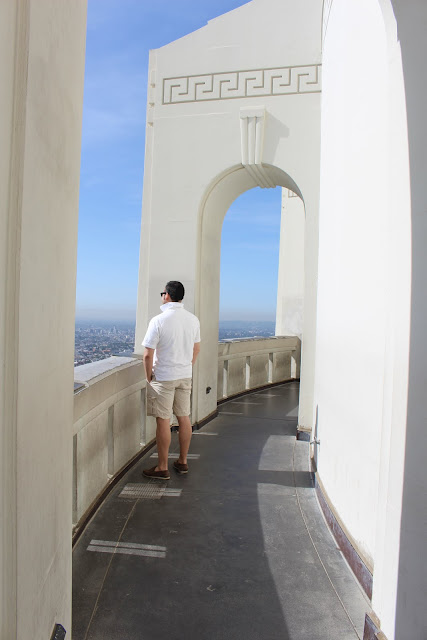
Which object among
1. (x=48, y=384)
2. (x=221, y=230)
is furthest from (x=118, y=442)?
(x=221, y=230)

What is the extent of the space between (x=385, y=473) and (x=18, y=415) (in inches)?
→ 65.1

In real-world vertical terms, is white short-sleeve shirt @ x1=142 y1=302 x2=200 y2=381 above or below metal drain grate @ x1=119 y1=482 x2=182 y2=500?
above

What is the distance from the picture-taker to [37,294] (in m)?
1.59

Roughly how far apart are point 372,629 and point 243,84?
5.95m

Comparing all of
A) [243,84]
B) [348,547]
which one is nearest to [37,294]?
[348,547]

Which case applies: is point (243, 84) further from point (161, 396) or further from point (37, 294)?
point (37, 294)

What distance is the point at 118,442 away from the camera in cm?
457

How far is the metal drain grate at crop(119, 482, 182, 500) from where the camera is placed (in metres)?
4.25

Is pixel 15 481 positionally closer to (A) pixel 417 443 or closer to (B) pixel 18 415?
(B) pixel 18 415

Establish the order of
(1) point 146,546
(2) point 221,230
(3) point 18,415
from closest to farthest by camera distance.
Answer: (3) point 18,415 → (1) point 146,546 → (2) point 221,230

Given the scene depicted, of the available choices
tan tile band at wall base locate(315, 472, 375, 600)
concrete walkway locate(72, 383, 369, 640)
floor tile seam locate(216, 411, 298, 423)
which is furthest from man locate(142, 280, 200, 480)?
floor tile seam locate(216, 411, 298, 423)

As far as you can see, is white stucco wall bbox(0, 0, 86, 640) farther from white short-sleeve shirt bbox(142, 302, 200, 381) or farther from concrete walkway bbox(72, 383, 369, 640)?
white short-sleeve shirt bbox(142, 302, 200, 381)

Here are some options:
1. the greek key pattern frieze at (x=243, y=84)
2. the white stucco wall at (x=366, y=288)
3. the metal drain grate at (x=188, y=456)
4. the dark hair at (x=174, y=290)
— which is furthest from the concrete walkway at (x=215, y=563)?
the greek key pattern frieze at (x=243, y=84)

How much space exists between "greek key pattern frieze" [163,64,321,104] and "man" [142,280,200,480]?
3027 millimetres
